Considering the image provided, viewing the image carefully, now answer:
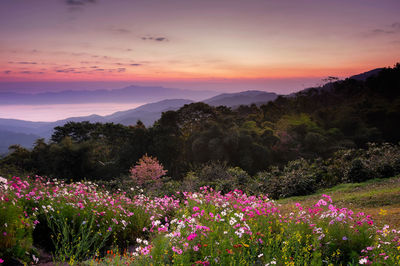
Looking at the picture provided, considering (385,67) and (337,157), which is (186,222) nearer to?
(337,157)

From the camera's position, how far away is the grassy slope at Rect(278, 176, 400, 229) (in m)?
6.75

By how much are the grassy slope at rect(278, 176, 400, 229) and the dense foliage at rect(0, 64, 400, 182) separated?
40.2ft

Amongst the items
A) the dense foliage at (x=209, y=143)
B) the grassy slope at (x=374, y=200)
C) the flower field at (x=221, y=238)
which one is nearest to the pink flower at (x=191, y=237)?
the flower field at (x=221, y=238)

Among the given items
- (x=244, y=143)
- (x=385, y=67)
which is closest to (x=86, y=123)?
(x=244, y=143)

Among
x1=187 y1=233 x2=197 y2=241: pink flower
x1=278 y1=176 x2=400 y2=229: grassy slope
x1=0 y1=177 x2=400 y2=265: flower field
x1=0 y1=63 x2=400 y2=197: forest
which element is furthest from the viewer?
x1=0 y1=63 x2=400 y2=197: forest

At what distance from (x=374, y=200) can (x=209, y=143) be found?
16.8m

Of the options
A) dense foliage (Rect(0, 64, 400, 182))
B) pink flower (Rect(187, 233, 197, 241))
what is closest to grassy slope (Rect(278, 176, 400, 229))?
pink flower (Rect(187, 233, 197, 241))

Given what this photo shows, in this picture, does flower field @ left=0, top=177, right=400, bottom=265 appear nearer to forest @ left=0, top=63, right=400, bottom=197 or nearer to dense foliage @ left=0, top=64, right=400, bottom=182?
forest @ left=0, top=63, right=400, bottom=197

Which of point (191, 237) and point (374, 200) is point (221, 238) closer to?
point (191, 237)

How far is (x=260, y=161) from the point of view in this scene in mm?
25125

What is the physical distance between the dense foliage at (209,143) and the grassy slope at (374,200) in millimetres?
12252

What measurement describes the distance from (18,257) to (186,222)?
8.23 feet

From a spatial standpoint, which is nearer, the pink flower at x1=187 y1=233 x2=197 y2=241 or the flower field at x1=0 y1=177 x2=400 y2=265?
the pink flower at x1=187 y1=233 x2=197 y2=241

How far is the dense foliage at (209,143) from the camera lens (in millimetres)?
24984
